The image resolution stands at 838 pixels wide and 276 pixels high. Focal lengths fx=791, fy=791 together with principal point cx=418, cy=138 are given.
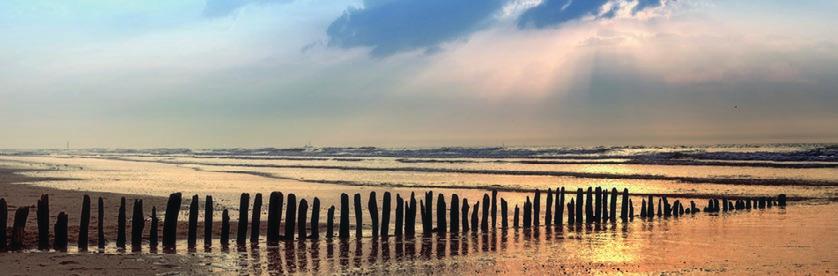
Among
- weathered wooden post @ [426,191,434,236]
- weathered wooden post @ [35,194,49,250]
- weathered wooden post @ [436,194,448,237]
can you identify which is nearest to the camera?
weathered wooden post @ [35,194,49,250]

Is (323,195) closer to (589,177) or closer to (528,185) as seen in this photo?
(528,185)

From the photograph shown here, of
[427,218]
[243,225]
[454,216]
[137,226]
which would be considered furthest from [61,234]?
[454,216]

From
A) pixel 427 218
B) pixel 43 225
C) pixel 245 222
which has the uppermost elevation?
pixel 43 225

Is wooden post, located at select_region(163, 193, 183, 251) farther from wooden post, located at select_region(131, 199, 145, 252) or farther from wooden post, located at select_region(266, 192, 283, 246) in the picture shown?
wooden post, located at select_region(266, 192, 283, 246)

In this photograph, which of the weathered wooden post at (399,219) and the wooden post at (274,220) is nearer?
the wooden post at (274,220)

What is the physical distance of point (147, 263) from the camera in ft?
42.2

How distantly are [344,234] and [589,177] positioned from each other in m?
35.2

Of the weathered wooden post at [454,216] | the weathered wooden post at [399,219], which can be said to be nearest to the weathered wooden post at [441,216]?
the weathered wooden post at [454,216]

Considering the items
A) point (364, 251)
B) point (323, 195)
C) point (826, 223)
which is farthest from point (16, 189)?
point (826, 223)

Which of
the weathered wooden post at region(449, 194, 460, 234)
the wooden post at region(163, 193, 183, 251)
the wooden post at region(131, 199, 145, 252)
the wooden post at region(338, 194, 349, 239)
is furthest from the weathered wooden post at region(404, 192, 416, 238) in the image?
the wooden post at region(131, 199, 145, 252)

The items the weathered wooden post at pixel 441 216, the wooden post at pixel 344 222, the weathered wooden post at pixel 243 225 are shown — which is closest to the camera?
the weathered wooden post at pixel 243 225

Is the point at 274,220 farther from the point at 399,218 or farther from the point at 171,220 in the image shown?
the point at 399,218

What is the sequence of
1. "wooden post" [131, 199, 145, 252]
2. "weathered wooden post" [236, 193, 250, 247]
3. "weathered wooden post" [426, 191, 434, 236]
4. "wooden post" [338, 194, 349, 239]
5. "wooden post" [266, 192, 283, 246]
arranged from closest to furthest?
"wooden post" [131, 199, 145, 252] → "weathered wooden post" [236, 193, 250, 247] → "wooden post" [266, 192, 283, 246] → "wooden post" [338, 194, 349, 239] → "weathered wooden post" [426, 191, 434, 236]

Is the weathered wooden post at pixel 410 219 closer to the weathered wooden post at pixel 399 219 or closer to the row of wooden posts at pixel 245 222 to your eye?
the row of wooden posts at pixel 245 222
